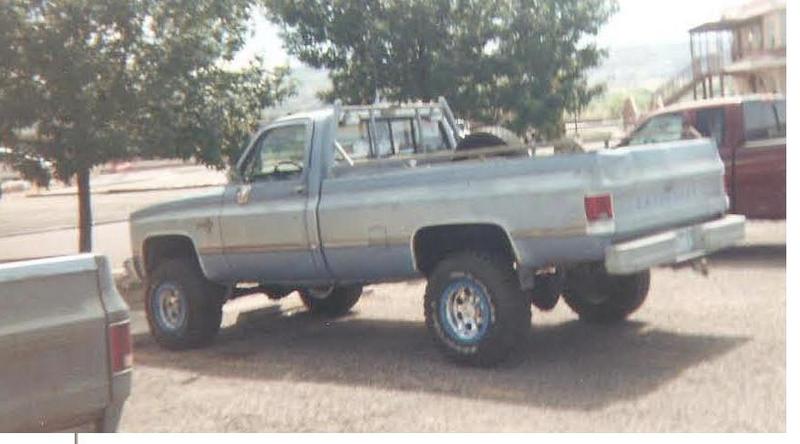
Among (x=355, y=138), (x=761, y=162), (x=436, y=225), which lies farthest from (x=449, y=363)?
(x=761, y=162)

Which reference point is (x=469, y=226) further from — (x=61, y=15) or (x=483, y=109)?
(x=483, y=109)

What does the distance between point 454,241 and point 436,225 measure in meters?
0.26

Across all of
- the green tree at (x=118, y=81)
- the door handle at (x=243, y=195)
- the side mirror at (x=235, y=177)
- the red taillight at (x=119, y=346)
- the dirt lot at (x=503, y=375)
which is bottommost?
the dirt lot at (x=503, y=375)

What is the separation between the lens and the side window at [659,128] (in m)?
10.6

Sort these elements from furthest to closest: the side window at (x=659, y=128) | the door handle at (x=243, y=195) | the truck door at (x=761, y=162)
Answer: the side window at (x=659, y=128) < the truck door at (x=761, y=162) < the door handle at (x=243, y=195)

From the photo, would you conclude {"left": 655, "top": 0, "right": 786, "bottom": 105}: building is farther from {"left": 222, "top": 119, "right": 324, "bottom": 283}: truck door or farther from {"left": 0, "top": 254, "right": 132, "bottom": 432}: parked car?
{"left": 0, "top": 254, "right": 132, "bottom": 432}: parked car

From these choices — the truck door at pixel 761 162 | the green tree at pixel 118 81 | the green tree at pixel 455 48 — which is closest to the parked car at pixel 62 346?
the green tree at pixel 118 81

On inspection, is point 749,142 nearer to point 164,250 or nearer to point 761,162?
point 761,162

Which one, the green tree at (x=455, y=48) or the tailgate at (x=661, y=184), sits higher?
the green tree at (x=455, y=48)

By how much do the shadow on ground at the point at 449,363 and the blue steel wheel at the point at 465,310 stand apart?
0.76ft

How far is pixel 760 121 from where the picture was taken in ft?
33.1

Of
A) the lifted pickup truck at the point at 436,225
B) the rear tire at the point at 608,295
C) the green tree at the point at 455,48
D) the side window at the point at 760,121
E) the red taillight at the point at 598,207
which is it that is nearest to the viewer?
the red taillight at the point at 598,207

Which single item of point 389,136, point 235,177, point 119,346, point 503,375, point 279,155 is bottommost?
point 503,375

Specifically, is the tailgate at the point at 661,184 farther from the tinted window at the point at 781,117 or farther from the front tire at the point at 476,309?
the tinted window at the point at 781,117
